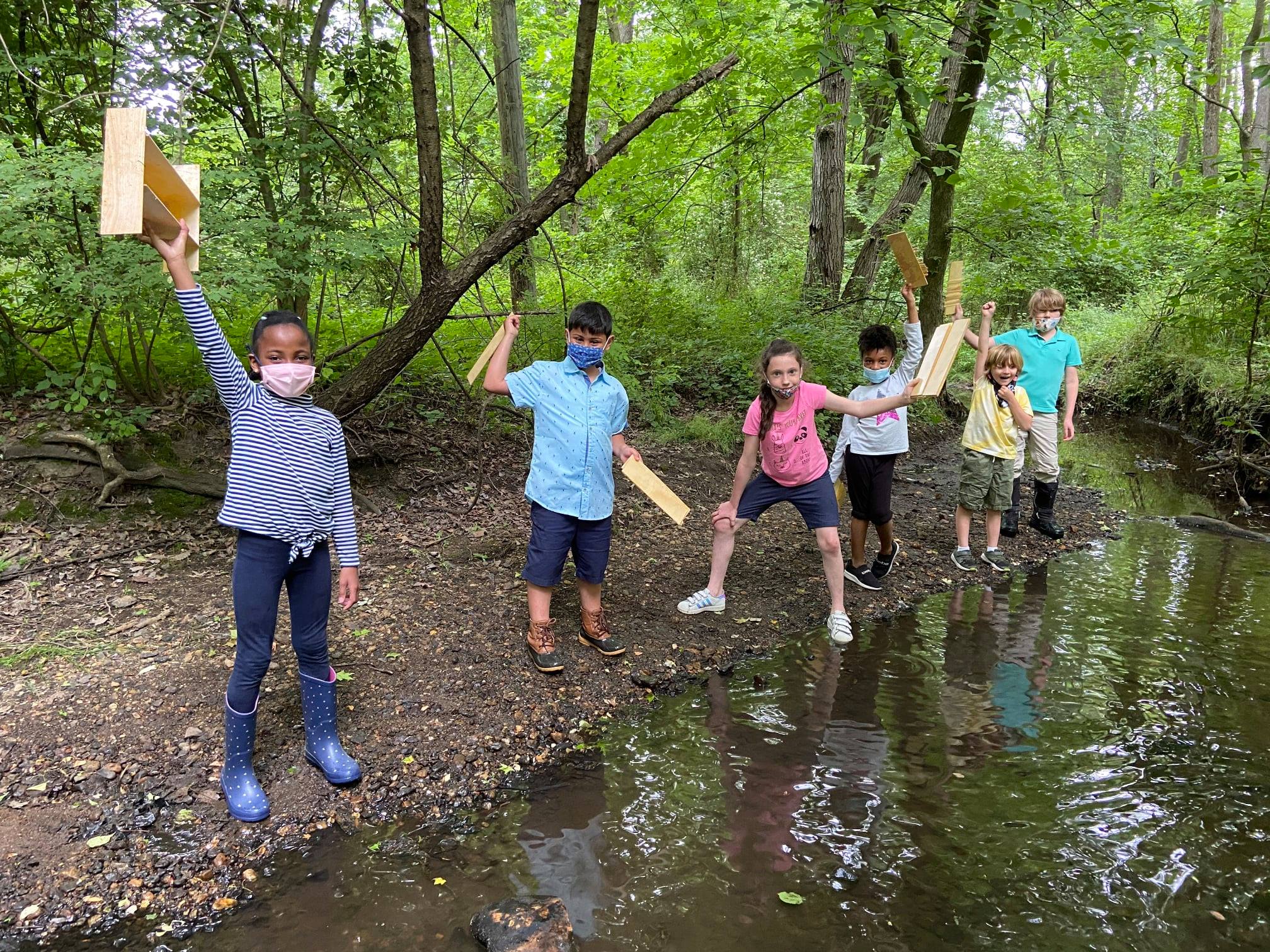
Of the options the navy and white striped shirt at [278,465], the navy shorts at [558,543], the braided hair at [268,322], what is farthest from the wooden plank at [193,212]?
the navy shorts at [558,543]

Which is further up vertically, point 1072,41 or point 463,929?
point 1072,41

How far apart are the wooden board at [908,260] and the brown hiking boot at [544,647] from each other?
301 centimetres

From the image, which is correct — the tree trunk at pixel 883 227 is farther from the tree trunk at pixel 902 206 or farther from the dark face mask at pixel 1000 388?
the dark face mask at pixel 1000 388

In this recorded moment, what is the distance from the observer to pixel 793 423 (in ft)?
15.2

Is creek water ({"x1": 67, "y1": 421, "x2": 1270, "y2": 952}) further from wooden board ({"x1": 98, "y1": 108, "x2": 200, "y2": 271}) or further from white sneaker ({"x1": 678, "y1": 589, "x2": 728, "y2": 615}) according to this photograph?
wooden board ({"x1": 98, "y1": 108, "x2": 200, "y2": 271})

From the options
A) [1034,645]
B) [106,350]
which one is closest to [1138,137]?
[1034,645]

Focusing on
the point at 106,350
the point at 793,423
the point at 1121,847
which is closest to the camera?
the point at 1121,847

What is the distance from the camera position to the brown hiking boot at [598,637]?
167 inches

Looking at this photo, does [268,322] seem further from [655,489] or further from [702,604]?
[702,604]

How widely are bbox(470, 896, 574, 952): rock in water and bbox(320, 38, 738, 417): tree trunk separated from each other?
12.5 feet

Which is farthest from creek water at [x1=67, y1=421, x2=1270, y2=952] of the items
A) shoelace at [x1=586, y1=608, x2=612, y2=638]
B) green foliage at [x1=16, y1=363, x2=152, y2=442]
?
green foliage at [x1=16, y1=363, x2=152, y2=442]

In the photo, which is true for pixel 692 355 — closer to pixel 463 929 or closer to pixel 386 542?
pixel 386 542

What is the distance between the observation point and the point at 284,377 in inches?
111

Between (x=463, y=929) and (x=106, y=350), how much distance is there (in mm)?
5219
